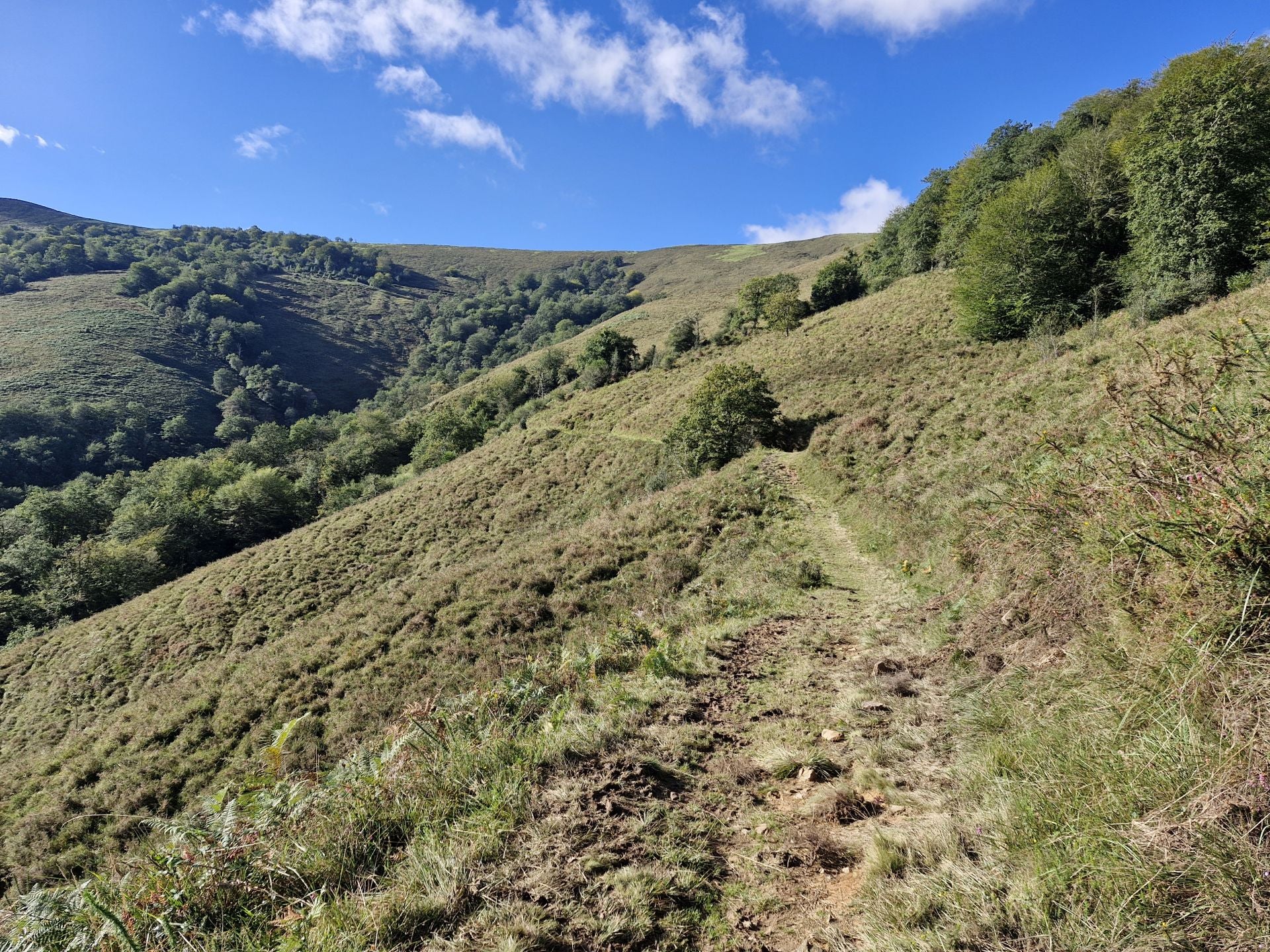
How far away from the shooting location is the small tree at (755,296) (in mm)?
57938

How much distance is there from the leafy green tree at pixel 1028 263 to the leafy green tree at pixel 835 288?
25929 mm

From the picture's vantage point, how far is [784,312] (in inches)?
2042

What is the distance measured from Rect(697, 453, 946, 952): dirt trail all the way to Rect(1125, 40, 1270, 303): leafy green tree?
25.5 m

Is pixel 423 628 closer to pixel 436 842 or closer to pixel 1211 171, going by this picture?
Result: pixel 436 842

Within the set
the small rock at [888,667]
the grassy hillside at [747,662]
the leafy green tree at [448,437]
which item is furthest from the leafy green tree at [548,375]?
the small rock at [888,667]

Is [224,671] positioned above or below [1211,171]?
below

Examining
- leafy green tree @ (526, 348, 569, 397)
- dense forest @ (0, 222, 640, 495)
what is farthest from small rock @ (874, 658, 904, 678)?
dense forest @ (0, 222, 640, 495)

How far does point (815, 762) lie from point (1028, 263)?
116 feet

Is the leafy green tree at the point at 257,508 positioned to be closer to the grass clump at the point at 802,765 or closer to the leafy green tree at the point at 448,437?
the leafy green tree at the point at 448,437

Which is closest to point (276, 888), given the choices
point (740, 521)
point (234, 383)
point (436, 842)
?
point (436, 842)

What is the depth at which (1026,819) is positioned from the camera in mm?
2547

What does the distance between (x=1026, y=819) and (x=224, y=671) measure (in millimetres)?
20847

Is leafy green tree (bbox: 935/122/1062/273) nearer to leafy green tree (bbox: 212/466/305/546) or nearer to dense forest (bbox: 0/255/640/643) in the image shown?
dense forest (bbox: 0/255/640/643)

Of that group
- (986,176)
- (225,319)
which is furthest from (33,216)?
(986,176)
